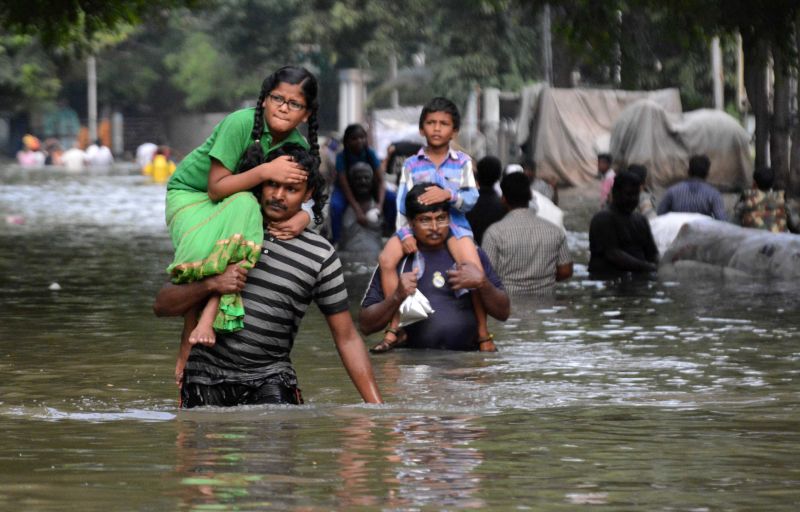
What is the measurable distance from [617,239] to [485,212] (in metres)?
1.63

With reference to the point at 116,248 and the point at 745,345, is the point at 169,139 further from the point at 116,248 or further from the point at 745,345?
the point at 745,345

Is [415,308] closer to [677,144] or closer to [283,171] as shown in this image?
[283,171]

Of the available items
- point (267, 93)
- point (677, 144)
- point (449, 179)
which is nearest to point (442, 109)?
point (449, 179)

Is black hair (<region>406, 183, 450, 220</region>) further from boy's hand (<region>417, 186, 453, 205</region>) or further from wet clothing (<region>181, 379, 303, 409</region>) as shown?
wet clothing (<region>181, 379, 303, 409</region>)

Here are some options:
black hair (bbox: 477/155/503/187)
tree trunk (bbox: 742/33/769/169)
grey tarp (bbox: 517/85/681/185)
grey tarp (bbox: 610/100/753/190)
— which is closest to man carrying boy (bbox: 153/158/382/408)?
black hair (bbox: 477/155/503/187)

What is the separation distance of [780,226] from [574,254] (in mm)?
3510

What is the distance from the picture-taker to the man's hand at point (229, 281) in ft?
22.2

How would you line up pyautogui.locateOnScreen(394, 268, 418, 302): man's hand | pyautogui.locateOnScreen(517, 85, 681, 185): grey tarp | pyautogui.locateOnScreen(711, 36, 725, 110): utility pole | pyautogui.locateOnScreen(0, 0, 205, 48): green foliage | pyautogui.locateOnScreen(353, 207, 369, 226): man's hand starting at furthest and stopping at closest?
pyautogui.locateOnScreen(711, 36, 725, 110): utility pole < pyautogui.locateOnScreen(517, 85, 681, 185): grey tarp < pyautogui.locateOnScreen(353, 207, 369, 226): man's hand < pyautogui.locateOnScreen(0, 0, 205, 48): green foliage < pyautogui.locateOnScreen(394, 268, 418, 302): man's hand

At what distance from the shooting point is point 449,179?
10.8 meters

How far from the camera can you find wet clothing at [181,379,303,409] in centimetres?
695

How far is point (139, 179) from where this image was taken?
56125 mm

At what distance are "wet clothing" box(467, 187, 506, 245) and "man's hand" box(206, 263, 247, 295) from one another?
8752 mm

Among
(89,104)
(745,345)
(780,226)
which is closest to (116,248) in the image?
(780,226)

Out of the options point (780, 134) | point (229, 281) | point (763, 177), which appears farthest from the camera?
point (780, 134)
